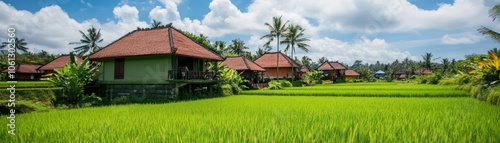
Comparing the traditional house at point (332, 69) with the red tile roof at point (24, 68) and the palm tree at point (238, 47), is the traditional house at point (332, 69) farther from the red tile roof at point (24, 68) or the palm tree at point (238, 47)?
the red tile roof at point (24, 68)

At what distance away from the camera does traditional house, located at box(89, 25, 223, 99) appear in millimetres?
13562

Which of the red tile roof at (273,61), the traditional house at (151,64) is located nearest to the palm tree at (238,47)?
the red tile roof at (273,61)

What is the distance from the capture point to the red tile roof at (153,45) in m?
13.5

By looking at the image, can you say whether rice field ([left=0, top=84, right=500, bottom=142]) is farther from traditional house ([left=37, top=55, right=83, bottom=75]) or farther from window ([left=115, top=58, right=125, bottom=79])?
traditional house ([left=37, top=55, right=83, bottom=75])

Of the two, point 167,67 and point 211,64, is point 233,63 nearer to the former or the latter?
point 211,64

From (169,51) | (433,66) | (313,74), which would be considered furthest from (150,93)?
(433,66)

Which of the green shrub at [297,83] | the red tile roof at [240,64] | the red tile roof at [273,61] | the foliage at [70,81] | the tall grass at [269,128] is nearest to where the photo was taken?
the tall grass at [269,128]

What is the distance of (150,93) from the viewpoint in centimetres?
1397

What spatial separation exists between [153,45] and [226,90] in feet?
15.9

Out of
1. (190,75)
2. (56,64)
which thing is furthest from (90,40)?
(190,75)

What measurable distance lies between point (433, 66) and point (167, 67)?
187 feet

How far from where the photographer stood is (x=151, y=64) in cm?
1404

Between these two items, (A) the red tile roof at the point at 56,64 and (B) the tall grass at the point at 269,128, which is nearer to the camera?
(B) the tall grass at the point at 269,128

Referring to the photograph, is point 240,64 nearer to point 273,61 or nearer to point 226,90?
point 273,61
